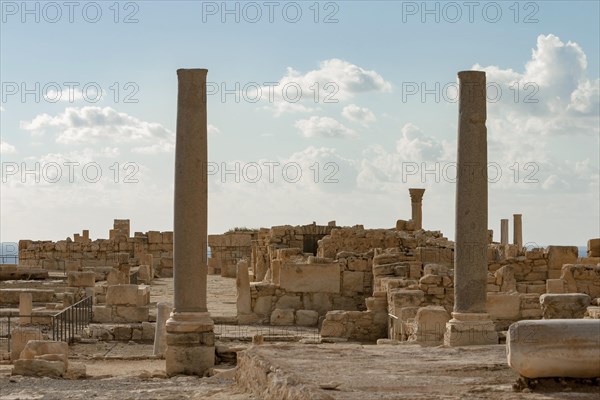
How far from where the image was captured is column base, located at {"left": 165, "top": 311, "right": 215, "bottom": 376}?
13.1 meters

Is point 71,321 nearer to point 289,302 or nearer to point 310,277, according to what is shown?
point 289,302

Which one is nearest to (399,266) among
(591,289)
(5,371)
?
(591,289)

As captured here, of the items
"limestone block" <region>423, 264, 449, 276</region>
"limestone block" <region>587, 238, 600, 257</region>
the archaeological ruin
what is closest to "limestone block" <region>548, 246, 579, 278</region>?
the archaeological ruin

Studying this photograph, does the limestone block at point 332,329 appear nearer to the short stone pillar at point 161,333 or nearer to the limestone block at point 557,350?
the short stone pillar at point 161,333

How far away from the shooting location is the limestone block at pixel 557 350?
750cm

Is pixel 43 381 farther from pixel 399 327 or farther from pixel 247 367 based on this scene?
pixel 399 327

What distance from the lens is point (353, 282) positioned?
2162 centimetres

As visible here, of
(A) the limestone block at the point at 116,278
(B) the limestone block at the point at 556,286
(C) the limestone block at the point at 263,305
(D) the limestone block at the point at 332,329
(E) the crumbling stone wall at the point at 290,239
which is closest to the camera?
(D) the limestone block at the point at 332,329

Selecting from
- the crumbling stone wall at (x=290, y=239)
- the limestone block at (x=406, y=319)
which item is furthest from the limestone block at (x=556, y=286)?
the crumbling stone wall at (x=290, y=239)

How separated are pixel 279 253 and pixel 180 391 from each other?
13390mm

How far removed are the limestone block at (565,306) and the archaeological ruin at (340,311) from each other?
0.05 ft

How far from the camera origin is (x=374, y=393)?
25.1 ft

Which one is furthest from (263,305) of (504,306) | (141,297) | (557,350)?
(557,350)

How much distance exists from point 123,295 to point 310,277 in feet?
13.1
